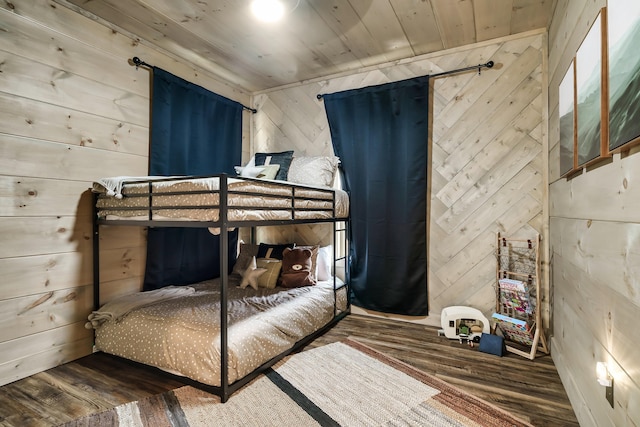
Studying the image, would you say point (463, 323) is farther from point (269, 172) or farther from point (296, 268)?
point (269, 172)

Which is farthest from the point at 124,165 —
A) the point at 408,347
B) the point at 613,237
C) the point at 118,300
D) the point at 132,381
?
the point at 613,237

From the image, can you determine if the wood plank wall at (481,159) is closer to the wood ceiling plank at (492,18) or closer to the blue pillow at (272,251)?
the wood ceiling plank at (492,18)

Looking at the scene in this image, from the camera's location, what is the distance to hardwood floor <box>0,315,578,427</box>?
1.63 meters

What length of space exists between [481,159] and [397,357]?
5.60 feet

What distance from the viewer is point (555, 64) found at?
2.16m

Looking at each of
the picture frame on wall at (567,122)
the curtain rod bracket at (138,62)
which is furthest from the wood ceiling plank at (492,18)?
the curtain rod bracket at (138,62)

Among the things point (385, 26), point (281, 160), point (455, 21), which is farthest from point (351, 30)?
point (281, 160)

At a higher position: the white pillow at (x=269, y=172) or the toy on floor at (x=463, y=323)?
the white pillow at (x=269, y=172)

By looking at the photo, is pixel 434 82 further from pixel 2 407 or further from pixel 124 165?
pixel 2 407

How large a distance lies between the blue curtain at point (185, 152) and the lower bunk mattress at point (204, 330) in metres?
0.41

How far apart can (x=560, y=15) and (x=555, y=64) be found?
29cm

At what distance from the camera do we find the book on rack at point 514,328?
228cm

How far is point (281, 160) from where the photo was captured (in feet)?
10.6

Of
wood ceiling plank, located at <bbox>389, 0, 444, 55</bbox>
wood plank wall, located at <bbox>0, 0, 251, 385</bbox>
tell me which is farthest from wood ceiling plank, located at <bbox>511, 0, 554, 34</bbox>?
wood plank wall, located at <bbox>0, 0, 251, 385</bbox>
